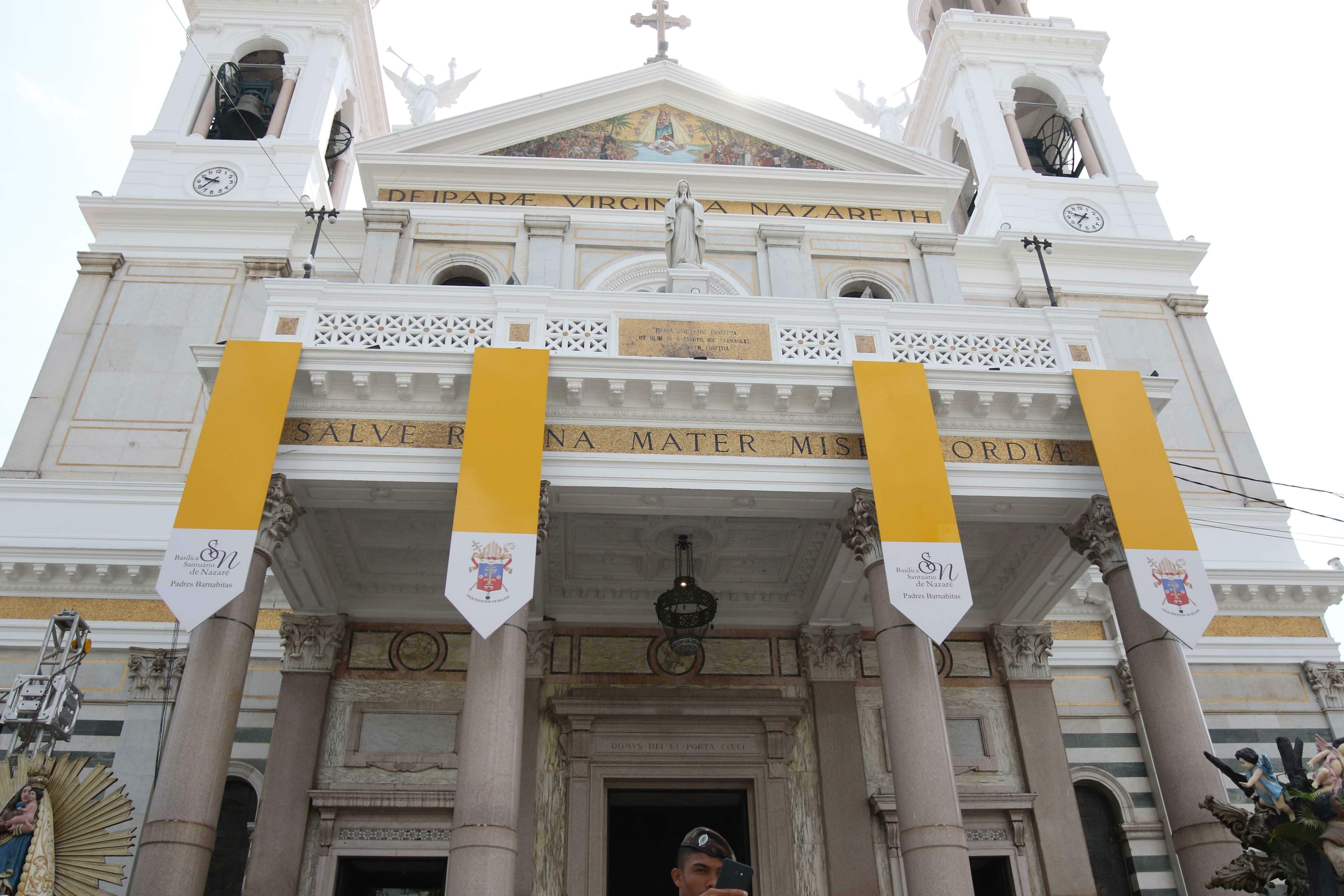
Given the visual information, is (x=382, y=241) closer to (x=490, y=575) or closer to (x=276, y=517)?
(x=276, y=517)

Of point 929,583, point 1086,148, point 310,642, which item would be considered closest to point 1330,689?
point 929,583

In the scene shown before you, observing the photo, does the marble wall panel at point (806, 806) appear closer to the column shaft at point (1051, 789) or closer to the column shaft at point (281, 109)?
the column shaft at point (1051, 789)

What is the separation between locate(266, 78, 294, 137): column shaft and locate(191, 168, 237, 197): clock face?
1426 millimetres

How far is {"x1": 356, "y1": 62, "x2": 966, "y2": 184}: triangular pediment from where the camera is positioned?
19.5 m

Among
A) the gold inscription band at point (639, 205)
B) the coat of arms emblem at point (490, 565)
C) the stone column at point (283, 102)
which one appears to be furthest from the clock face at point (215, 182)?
the coat of arms emblem at point (490, 565)

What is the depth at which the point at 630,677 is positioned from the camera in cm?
1544

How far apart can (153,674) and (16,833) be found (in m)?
6.14

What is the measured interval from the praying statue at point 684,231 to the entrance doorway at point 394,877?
937 centimetres

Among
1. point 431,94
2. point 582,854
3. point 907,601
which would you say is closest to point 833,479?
point 907,601

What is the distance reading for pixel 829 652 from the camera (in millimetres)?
15656

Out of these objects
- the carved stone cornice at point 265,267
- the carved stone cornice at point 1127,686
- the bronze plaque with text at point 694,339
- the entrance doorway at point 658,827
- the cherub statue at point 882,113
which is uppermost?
the cherub statue at point 882,113

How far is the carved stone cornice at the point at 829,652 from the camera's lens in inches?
612

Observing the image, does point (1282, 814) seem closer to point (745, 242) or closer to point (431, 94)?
point (745, 242)

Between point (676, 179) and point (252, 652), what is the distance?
444 inches
